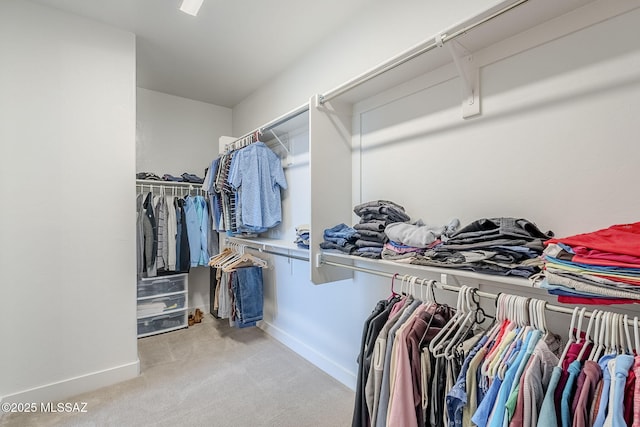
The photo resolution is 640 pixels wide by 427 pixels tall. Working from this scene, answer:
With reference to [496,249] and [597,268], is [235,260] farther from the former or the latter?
[597,268]

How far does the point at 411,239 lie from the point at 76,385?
2581mm

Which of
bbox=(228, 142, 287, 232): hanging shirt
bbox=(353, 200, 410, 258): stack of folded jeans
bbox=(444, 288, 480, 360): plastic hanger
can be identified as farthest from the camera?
bbox=(228, 142, 287, 232): hanging shirt

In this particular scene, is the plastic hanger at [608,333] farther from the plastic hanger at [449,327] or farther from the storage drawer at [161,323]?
the storage drawer at [161,323]

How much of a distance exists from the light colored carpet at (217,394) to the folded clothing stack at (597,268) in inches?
59.5

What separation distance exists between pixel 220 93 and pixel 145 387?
3.02m

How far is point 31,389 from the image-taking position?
2.00 m

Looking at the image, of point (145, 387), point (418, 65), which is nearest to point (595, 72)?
point (418, 65)

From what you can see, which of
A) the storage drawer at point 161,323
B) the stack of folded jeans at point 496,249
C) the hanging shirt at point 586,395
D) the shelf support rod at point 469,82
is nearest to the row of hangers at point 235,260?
the storage drawer at point 161,323

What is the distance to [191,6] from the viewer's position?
2.00 meters

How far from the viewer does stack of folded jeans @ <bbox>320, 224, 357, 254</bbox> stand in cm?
169

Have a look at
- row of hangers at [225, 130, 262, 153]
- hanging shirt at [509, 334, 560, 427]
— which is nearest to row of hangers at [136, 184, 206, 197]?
row of hangers at [225, 130, 262, 153]

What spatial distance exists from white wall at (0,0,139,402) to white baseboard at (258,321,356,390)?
1.21 metres

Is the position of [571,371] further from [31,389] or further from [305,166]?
[31,389]

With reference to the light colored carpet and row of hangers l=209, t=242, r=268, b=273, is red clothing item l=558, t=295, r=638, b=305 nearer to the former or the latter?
the light colored carpet
